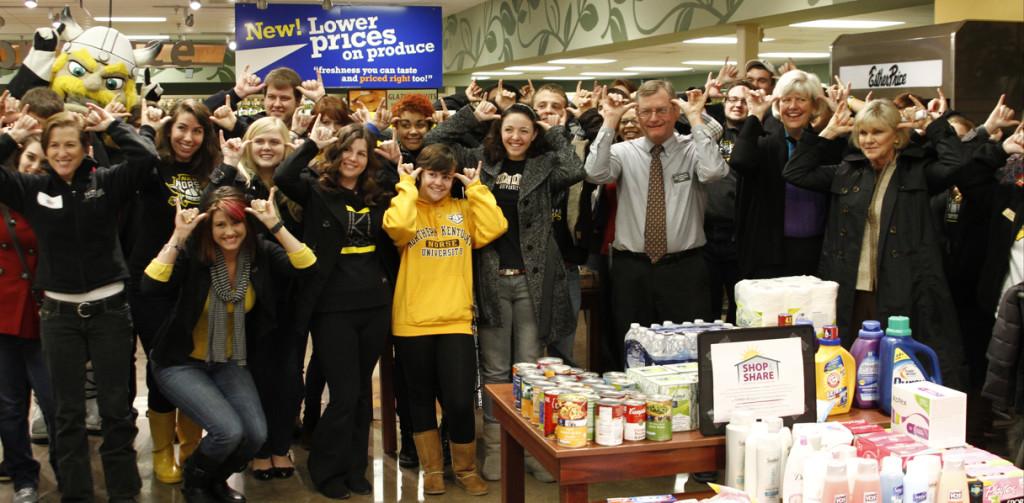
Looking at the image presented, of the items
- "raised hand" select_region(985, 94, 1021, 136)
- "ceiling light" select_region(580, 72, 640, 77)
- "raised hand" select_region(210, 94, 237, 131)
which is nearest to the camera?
"raised hand" select_region(985, 94, 1021, 136)

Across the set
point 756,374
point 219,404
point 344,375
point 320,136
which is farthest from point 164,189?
point 756,374

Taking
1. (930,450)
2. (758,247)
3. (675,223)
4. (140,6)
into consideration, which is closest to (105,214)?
(675,223)

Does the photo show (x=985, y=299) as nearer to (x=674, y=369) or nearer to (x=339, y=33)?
(x=674, y=369)

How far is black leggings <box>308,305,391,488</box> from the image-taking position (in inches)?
161

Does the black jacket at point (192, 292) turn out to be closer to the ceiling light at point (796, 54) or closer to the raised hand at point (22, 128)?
the raised hand at point (22, 128)

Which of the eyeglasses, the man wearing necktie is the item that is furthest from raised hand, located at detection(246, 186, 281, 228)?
the eyeglasses

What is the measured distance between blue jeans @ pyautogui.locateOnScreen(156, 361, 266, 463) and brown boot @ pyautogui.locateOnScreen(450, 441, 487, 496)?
83cm

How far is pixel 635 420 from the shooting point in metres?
2.54

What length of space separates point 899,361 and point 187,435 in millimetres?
2968

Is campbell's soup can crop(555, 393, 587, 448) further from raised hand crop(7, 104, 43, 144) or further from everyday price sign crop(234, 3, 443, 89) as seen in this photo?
everyday price sign crop(234, 3, 443, 89)

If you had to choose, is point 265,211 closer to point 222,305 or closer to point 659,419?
point 222,305

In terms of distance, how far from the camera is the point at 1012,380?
150 inches

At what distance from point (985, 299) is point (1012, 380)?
624mm

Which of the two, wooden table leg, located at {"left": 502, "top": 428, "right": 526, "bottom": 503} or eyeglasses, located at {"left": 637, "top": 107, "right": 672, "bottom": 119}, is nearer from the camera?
wooden table leg, located at {"left": 502, "top": 428, "right": 526, "bottom": 503}
